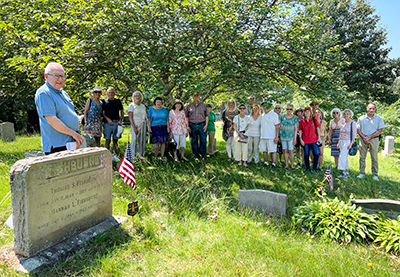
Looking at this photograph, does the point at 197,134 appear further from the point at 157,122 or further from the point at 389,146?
the point at 389,146

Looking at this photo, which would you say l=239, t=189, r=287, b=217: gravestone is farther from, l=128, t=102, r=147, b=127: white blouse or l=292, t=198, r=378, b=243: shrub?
l=128, t=102, r=147, b=127: white blouse

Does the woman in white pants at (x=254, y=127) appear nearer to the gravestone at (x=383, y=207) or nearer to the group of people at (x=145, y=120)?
the group of people at (x=145, y=120)

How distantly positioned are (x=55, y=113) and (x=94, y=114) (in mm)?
3994

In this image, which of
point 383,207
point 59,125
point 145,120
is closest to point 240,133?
point 145,120

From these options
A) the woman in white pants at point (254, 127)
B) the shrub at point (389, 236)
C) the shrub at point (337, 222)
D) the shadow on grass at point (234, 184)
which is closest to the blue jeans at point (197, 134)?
the shadow on grass at point (234, 184)

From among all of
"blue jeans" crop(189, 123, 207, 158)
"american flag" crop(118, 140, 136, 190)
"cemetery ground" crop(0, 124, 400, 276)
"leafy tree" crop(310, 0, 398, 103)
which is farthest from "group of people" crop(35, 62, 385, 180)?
"leafy tree" crop(310, 0, 398, 103)

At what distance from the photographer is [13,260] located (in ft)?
8.97

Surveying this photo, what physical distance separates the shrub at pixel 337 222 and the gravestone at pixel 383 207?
0.45 ft

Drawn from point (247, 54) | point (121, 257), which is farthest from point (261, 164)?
point (121, 257)

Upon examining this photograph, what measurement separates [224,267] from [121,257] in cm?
121

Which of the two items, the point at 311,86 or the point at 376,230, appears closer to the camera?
the point at 376,230

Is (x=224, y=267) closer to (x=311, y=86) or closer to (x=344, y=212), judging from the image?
(x=344, y=212)

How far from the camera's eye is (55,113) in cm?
325

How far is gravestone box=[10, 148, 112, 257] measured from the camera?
272cm
